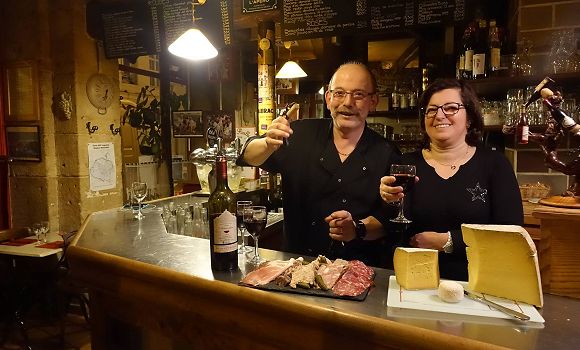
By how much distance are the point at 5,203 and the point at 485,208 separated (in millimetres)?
4378

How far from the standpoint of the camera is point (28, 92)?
394 cm

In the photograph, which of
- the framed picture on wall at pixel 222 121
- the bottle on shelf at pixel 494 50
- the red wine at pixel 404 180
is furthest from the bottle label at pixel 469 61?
the framed picture on wall at pixel 222 121

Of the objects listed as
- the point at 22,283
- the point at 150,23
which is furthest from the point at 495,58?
the point at 22,283

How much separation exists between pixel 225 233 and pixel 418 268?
1.96 ft

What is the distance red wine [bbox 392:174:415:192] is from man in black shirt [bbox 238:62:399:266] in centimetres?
29

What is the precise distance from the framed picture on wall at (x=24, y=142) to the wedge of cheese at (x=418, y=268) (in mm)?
3911

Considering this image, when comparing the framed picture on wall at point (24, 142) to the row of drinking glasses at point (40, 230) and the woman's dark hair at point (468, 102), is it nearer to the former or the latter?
the row of drinking glasses at point (40, 230)

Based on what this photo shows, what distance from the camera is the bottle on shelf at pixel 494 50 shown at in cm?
296

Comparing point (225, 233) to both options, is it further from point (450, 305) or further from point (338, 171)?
point (338, 171)

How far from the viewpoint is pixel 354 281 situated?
1218 millimetres

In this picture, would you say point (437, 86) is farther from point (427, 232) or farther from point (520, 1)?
point (520, 1)

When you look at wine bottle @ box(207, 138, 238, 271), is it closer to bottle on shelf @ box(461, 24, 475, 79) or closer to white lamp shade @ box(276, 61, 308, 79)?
bottle on shelf @ box(461, 24, 475, 79)

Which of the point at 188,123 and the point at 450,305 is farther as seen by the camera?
the point at 188,123

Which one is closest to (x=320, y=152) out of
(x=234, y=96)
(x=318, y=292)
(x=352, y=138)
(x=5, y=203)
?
(x=352, y=138)
